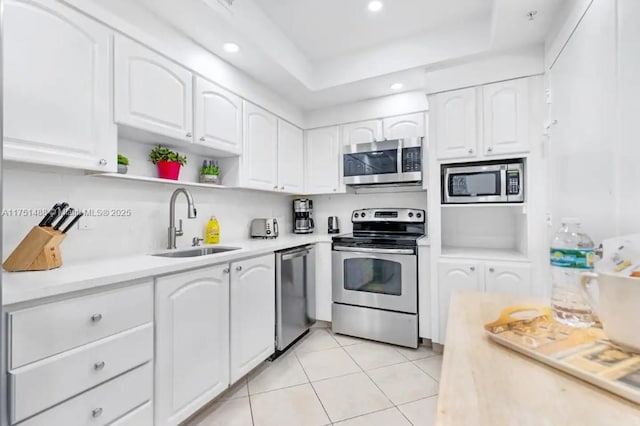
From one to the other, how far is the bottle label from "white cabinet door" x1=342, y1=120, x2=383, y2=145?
2376 millimetres

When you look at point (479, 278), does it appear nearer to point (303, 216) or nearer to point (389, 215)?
point (389, 215)

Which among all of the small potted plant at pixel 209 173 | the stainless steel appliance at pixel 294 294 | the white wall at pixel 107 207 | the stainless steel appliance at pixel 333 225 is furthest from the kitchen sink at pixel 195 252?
the stainless steel appliance at pixel 333 225

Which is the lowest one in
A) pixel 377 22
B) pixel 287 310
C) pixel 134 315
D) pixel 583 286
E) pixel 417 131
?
pixel 287 310

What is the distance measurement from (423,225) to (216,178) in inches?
79.1

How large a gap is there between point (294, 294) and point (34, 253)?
67.8 inches

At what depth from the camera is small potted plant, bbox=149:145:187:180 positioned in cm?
198

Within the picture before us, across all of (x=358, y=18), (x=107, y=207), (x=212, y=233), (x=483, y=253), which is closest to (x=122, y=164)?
(x=107, y=207)

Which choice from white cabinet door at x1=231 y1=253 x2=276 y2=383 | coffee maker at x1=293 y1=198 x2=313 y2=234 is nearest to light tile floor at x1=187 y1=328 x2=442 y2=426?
white cabinet door at x1=231 y1=253 x2=276 y2=383

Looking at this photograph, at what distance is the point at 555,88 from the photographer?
1907 mm

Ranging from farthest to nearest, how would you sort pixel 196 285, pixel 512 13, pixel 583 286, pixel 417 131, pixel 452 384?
pixel 417 131, pixel 512 13, pixel 196 285, pixel 583 286, pixel 452 384

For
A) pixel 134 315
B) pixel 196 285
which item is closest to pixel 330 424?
pixel 196 285

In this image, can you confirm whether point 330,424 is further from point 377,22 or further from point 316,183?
point 377,22

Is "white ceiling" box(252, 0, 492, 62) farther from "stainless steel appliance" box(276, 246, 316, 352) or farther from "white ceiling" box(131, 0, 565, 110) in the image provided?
"stainless steel appliance" box(276, 246, 316, 352)

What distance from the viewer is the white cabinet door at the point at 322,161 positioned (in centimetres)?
325
